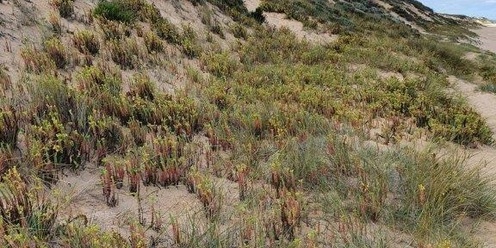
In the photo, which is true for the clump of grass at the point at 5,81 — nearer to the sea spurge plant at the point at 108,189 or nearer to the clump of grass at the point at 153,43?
the sea spurge plant at the point at 108,189

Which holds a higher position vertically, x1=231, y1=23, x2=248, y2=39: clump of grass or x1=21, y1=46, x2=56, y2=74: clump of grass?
x1=231, y1=23, x2=248, y2=39: clump of grass

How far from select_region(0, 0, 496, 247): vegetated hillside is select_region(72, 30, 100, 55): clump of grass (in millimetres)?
30

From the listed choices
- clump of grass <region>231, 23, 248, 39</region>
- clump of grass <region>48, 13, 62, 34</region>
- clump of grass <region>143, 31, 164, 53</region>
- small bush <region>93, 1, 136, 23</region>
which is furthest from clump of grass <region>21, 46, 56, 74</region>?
clump of grass <region>231, 23, 248, 39</region>

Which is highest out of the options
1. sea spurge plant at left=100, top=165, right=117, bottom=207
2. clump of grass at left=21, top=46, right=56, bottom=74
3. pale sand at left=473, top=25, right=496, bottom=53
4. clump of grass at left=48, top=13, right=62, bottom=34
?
pale sand at left=473, top=25, right=496, bottom=53

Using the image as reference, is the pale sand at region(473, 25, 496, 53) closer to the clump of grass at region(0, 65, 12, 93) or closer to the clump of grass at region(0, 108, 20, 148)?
the clump of grass at region(0, 65, 12, 93)

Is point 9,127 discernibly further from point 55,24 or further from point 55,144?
point 55,24

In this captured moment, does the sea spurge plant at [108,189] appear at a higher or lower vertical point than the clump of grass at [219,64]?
lower

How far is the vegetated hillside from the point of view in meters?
4.03

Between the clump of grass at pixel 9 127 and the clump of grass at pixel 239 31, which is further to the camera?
the clump of grass at pixel 239 31

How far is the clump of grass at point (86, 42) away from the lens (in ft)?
29.1

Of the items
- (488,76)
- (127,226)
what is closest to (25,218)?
(127,226)

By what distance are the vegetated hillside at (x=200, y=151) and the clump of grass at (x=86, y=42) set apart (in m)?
0.03

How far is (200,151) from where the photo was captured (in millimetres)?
5871

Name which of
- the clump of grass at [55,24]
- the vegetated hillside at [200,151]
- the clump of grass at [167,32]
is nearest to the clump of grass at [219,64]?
the vegetated hillside at [200,151]
